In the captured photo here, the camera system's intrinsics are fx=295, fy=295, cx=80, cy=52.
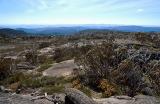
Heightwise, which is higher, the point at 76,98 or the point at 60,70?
the point at 76,98

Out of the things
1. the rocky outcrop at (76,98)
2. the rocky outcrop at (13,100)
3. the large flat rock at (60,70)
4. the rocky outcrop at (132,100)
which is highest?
the rocky outcrop at (76,98)

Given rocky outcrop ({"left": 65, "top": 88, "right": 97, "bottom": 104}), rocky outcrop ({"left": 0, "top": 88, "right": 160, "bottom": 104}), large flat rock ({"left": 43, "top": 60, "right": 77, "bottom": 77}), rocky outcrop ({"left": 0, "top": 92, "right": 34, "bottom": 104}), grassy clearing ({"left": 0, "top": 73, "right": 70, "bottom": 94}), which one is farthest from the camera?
large flat rock ({"left": 43, "top": 60, "right": 77, "bottom": 77})

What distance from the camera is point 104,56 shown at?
65.0 ft

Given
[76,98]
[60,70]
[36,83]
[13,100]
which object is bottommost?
[60,70]

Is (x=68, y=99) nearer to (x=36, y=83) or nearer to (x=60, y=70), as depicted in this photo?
(x=36, y=83)

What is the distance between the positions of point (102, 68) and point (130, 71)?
7.27ft

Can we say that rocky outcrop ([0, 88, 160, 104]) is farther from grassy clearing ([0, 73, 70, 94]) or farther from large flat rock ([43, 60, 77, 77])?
large flat rock ([43, 60, 77, 77])

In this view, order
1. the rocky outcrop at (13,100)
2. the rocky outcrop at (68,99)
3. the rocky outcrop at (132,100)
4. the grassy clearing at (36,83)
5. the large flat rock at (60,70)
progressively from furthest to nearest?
the large flat rock at (60,70), the grassy clearing at (36,83), the rocky outcrop at (13,100), the rocky outcrop at (132,100), the rocky outcrop at (68,99)

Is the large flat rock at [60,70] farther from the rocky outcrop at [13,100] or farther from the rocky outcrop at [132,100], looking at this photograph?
the rocky outcrop at [132,100]

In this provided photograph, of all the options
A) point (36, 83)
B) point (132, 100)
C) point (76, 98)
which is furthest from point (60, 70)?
point (76, 98)

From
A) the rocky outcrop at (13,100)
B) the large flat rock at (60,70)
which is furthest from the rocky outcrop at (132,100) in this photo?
the large flat rock at (60,70)

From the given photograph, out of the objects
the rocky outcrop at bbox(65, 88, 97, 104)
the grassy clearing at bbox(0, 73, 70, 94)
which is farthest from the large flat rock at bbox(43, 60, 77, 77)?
the rocky outcrop at bbox(65, 88, 97, 104)

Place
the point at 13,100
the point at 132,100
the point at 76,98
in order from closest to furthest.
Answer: the point at 76,98 → the point at 132,100 → the point at 13,100

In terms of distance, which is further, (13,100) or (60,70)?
(60,70)
